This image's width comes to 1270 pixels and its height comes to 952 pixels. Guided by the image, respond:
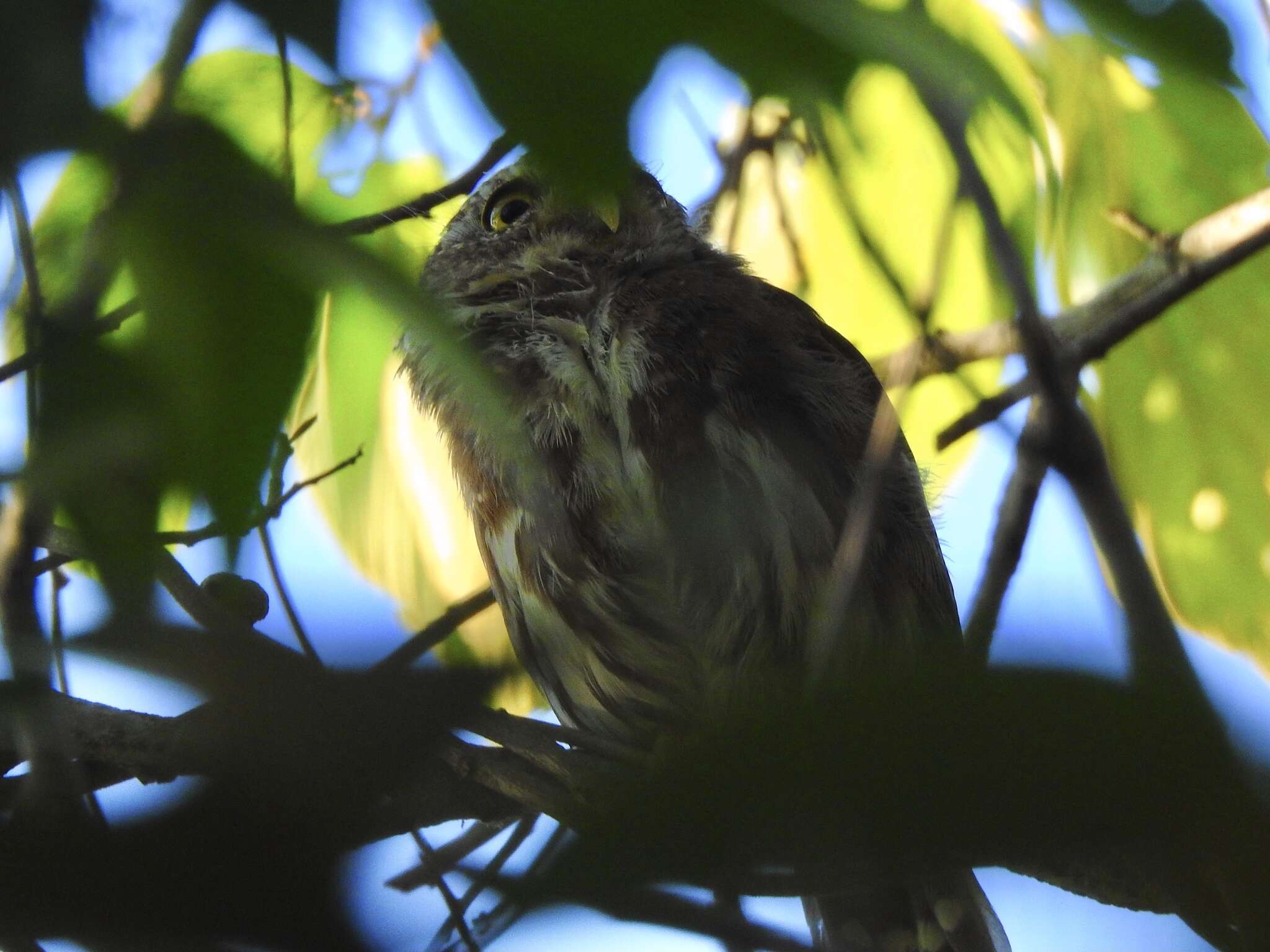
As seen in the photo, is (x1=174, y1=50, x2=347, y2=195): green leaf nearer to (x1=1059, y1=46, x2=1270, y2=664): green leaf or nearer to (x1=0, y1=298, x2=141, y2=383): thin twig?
(x1=0, y1=298, x2=141, y2=383): thin twig

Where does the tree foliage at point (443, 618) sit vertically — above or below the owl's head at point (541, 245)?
below

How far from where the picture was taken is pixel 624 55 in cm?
73

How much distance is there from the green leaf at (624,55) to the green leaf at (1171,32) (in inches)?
3.5

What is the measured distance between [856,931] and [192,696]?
179cm

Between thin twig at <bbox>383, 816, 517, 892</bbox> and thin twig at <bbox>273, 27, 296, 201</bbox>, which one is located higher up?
thin twig at <bbox>273, 27, 296, 201</bbox>

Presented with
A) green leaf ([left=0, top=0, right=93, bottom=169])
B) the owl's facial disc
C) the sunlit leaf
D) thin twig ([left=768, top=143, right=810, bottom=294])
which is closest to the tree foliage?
green leaf ([left=0, top=0, right=93, bottom=169])

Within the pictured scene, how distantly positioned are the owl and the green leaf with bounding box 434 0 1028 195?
1454mm

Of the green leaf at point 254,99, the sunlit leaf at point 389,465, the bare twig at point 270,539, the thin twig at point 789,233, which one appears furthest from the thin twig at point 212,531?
the thin twig at point 789,233

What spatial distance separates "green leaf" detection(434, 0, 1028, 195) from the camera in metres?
0.70

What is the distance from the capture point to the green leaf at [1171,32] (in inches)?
29.7

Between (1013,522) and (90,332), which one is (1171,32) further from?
(90,332)

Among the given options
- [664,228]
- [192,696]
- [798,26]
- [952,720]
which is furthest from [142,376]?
[664,228]

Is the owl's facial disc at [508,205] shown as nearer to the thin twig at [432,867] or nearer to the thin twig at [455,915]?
the thin twig at [432,867]

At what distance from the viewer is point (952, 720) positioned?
1.58 ft
